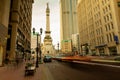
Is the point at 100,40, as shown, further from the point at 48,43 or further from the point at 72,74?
the point at 48,43

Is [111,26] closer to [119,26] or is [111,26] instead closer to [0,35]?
[119,26]

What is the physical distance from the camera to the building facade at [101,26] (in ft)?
144

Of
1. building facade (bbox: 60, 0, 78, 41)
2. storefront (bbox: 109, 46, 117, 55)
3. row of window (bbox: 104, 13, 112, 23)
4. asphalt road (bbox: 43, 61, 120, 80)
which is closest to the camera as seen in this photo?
asphalt road (bbox: 43, 61, 120, 80)

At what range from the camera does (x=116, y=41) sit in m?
41.2

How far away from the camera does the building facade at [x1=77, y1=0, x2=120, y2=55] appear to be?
4387 cm

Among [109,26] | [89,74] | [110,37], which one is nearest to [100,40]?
[110,37]

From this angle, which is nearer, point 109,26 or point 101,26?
point 109,26

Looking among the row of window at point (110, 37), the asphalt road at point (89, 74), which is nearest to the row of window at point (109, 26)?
the row of window at point (110, 37)

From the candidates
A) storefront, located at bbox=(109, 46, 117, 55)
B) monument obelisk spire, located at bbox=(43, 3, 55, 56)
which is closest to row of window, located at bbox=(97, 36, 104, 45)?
storefront, located at bbox=(109, 46, 117, 55)

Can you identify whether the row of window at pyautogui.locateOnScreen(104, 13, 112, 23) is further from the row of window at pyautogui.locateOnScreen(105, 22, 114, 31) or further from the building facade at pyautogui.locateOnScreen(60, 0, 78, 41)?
the building facade at pyautogui.locateOnScreen(60, 0, 78, 41)

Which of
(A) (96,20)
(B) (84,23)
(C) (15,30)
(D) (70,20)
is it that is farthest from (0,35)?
(D) (70,20)

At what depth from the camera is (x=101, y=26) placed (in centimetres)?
5238

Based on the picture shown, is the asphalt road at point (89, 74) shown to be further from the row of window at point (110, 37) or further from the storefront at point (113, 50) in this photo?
the row of window at point (110, 37)

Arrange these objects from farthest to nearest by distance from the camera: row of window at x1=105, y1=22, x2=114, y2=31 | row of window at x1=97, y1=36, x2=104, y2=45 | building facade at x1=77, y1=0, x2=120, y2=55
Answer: row of window at x1=97, y1=36, x2=104, y2=45 < row of window at x1=105, y1=22, x2=114, y2=31 < building facade at x1=77, y1=0, x2=120, y2=55
